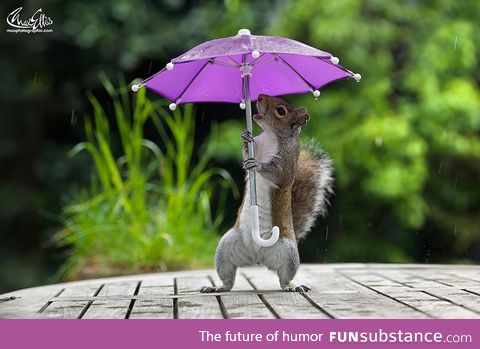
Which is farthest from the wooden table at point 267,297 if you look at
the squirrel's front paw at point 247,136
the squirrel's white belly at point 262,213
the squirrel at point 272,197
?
the squirrel's front paw at point 247,136

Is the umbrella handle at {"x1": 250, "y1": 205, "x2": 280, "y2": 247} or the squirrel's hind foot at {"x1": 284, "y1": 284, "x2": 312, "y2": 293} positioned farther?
the squirrel's hind foot at {"x1": 284, "y1": 284, "x2": 312, "y2": 293}

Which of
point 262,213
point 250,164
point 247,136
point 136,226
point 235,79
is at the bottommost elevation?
point 136,226

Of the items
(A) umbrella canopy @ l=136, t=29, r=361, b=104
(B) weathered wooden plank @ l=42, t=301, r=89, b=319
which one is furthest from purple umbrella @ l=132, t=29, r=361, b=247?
(B) weathered wooden plank @ l=42, t=301, r=89, b=319

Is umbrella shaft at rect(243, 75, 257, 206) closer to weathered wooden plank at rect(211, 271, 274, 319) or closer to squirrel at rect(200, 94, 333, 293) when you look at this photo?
squirrel at rect(200, 94, 333, 293)

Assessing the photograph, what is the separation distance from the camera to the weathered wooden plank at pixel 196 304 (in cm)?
259

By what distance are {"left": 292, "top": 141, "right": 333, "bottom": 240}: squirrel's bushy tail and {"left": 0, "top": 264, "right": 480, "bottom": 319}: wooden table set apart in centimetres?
28

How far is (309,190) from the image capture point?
3250 mm

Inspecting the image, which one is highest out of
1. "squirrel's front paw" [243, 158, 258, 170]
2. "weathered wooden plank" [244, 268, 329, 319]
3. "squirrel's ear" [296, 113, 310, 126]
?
"squirrel's ear" [296, 113, 310, 126]

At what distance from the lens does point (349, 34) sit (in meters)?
6.53

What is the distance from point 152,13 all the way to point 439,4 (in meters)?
2.54

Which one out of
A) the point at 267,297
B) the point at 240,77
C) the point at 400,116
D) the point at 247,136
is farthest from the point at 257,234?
the point at 400,116

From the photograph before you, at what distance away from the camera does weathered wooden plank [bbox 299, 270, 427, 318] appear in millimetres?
2574

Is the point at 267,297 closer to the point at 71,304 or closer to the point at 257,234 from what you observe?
the point at 257,234

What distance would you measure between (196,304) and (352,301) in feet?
1.86
